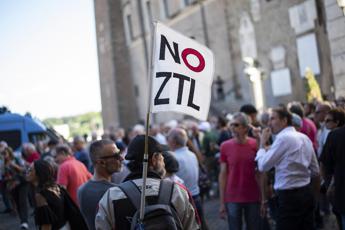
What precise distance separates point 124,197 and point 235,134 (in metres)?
3.05

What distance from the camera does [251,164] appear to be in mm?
6074

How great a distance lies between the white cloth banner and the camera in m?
3.41

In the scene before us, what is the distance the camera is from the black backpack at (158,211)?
3014mm

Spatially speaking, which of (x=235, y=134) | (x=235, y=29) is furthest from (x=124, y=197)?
(x=235, y=29)

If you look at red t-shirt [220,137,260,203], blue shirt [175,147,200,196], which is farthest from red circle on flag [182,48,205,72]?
blue shirt [175,147,200,196]

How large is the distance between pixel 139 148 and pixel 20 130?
605 inches

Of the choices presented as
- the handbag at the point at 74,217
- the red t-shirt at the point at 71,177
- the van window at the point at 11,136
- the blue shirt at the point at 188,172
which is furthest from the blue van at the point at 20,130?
the handbag at the point at 74,217

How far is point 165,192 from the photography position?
3209 mm

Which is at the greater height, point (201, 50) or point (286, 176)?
point (201, 50)

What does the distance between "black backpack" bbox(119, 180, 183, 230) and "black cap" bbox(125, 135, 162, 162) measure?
0.18 metres

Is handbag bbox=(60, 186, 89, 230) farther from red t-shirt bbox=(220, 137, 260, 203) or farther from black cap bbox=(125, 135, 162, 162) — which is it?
red t-shirt bbox=(220, 137, 260, 203)

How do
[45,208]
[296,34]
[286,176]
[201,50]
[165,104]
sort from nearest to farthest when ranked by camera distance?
[165,104] → [201,50] → [45,208] → [286,176] → [296,34]

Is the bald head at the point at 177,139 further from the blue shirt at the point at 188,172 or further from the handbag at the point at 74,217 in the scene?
the handbag at the point at 74,217

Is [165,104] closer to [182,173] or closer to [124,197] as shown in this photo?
[124,197]
